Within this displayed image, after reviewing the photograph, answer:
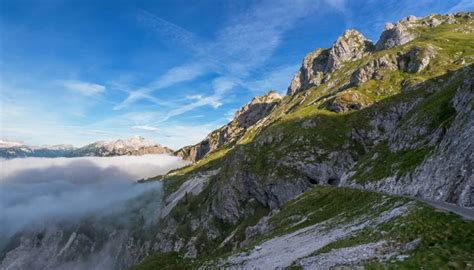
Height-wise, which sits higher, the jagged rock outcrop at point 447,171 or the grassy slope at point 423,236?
the jagged rock outcrop at point 447,171

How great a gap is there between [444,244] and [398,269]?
5224 mm

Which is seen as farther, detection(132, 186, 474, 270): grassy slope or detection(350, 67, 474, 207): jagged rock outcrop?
detection(350, 67, 474, 207): jagged rock outcrop

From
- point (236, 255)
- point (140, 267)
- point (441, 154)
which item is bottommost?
point (140, 267)

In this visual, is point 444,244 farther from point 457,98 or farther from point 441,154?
point 457,98

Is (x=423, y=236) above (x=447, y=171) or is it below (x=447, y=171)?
below

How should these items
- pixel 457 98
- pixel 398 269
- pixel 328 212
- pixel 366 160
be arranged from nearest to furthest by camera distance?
pixel 398 269
pixel 328 212
pixel 457 98
pixel 366 160

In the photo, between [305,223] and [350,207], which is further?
[305,223]

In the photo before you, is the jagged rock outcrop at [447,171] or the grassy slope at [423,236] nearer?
the grassy slope at [423,236]

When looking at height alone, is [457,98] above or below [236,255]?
above

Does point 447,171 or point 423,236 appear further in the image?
point 447,171

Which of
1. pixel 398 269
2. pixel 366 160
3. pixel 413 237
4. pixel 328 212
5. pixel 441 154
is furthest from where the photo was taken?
pixel 366 160

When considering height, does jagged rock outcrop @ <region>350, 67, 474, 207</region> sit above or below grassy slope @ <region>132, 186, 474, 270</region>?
above

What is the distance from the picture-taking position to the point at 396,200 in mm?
54906

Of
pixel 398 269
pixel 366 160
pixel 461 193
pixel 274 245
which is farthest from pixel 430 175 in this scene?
pixel 366 160
